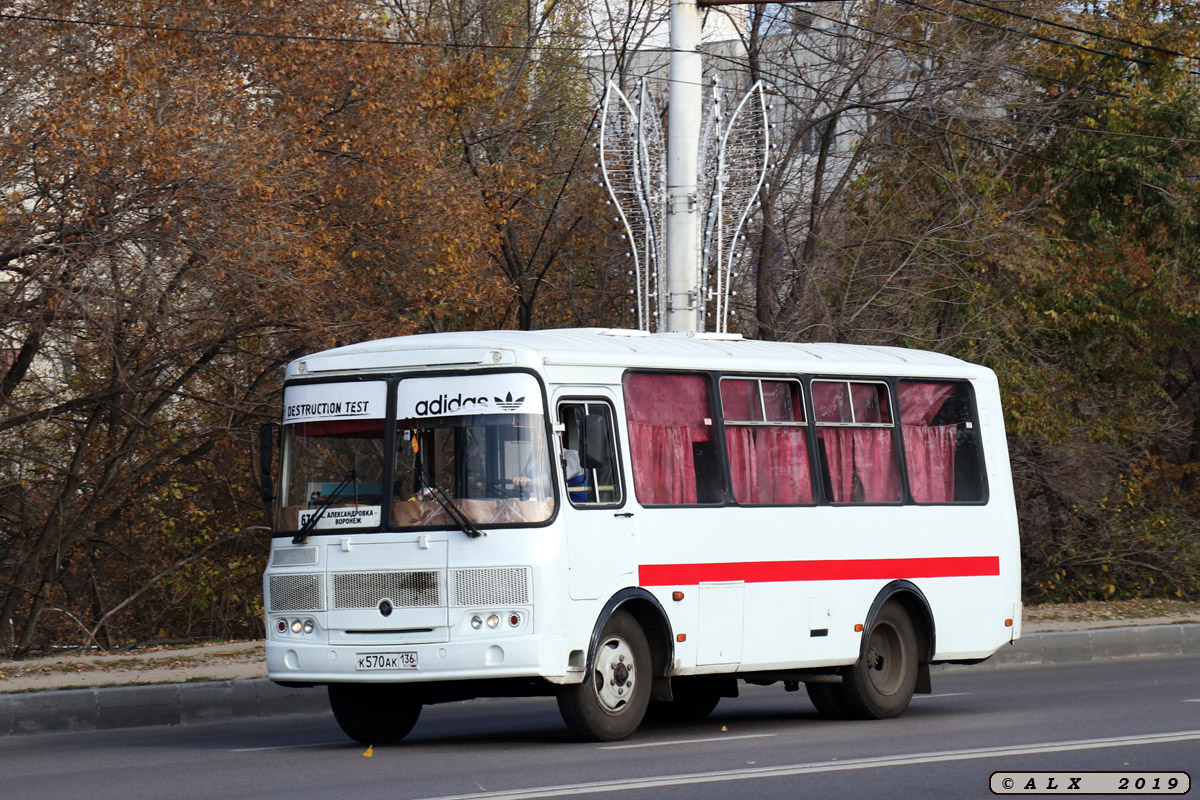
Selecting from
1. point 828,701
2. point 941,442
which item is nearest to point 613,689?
point 828,701

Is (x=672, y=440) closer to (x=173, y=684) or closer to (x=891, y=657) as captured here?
(x=891, y=657)

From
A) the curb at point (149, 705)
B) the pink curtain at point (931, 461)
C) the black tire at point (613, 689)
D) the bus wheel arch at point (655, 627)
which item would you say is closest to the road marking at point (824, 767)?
the black tire at point (613, 689)

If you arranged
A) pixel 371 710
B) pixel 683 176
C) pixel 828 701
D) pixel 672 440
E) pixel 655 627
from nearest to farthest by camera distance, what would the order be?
pixel 655 627 < pixel 371 710 < pixel 672 440 < pixel 828 701 < pixel 683 176

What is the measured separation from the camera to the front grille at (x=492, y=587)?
404 inches

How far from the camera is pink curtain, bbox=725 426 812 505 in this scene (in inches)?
474

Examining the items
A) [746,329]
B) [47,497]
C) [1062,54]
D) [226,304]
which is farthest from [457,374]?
[1062,54]

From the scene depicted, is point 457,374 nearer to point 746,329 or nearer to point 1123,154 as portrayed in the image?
point 746,329

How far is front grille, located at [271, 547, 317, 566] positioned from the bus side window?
67.7 inches

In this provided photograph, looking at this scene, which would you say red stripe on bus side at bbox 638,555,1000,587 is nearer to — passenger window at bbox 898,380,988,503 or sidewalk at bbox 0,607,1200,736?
passenger window at bbox 898,380,988,503

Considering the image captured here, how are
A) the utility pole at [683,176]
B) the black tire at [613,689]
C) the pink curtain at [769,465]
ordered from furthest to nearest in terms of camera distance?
the utility pole at [683,176] → the pink curtain at [769,465] → the black tire at [613,689]

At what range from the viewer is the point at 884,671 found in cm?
1291

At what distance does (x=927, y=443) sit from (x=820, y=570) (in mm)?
1870

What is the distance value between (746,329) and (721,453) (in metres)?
13.2

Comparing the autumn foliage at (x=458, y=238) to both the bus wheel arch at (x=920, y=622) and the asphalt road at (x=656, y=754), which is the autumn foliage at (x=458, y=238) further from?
the bus wheel arch at (x=920, y=622)
